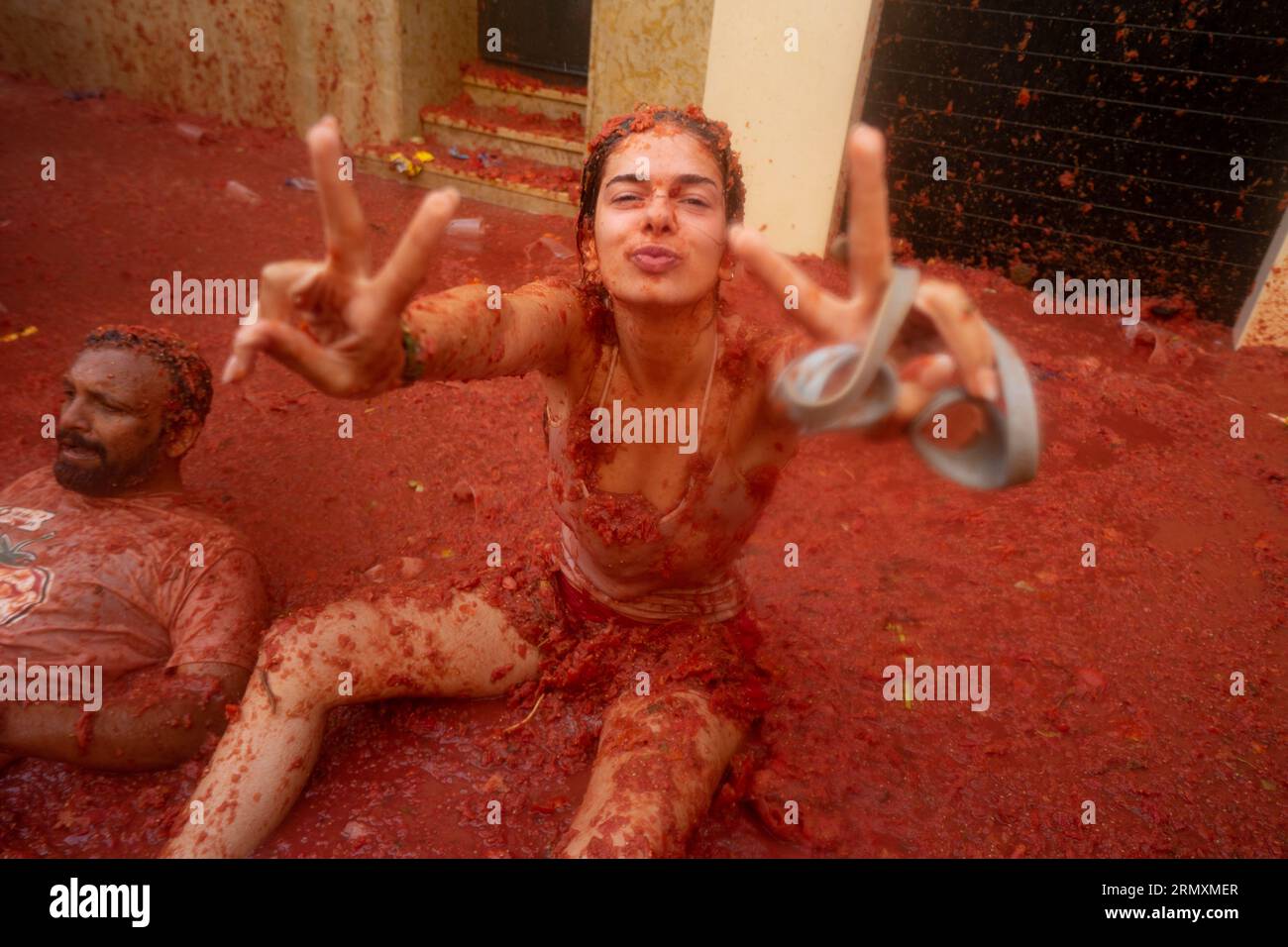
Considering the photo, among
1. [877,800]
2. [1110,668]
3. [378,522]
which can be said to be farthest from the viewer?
[378,522]

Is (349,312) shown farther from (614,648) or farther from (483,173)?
(483,173)

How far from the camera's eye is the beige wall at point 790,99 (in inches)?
223

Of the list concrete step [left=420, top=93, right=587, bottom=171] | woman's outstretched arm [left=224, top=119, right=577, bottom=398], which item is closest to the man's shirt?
woman's outstretched arm [left=224, top=119, right=577, bottom=398]

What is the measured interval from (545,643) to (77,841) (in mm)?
1417

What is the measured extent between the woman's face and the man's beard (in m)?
1.77

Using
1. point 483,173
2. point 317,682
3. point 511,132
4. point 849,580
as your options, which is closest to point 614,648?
point 317,682

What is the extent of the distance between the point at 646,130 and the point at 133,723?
2232 millimetres

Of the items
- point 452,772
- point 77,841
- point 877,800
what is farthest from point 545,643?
point 77,841

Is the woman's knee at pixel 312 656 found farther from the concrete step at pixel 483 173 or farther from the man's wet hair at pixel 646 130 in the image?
the concrete step at pixel 483 173

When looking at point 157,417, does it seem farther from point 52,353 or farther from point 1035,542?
point 1035,542

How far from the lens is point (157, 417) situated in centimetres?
284

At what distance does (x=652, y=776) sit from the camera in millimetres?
2123

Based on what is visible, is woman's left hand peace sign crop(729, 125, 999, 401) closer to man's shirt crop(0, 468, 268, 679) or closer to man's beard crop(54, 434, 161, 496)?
man's shirt crop(0, 468, 268, 679)

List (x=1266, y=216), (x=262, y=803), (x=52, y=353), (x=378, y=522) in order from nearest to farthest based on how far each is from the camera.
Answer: (x=262, y=803)
(x=378, y=522)
(x=52, y=353)
(x=1266, y=216)
